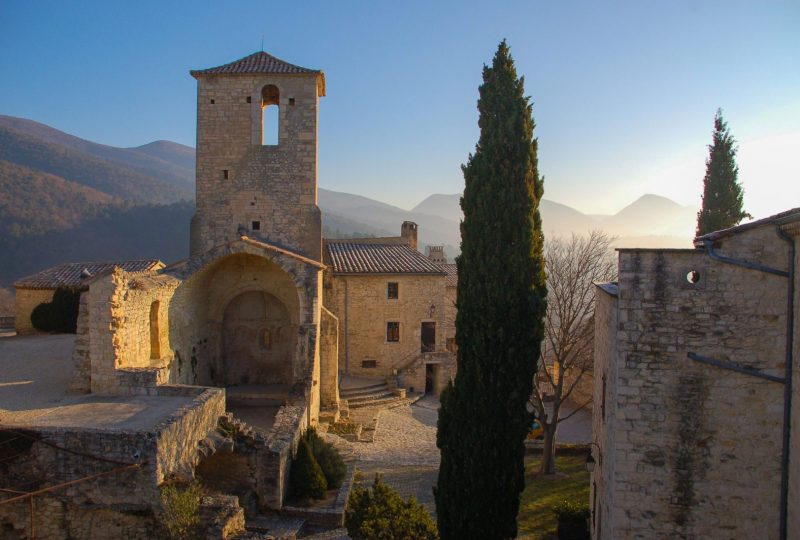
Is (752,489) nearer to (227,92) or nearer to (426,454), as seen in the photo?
(426,454)

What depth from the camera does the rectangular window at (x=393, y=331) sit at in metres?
25.1

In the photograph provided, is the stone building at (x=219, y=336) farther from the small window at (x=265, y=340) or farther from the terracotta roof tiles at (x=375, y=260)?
the terracotta roof tiles at (x=375, y=260)

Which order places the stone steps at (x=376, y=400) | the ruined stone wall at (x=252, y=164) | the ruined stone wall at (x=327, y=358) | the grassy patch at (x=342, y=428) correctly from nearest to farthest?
the grassy patch at (x=342, y=428)
the ruined stone wall at (x=327, y=358)
the ruined stone wall at (x=252, y=164)
the stone steps at (x=376, y=400)

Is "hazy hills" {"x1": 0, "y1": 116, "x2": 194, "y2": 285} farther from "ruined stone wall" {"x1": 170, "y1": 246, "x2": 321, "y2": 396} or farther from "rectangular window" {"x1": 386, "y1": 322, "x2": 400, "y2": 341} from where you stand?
"ruined stone wall" {"x1": 170, "y1": 246, "x2": 321, "y2": 396}

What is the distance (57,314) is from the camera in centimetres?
2233

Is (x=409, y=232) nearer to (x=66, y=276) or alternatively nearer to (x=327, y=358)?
(x=327, y=358)

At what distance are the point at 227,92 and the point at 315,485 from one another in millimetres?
14560

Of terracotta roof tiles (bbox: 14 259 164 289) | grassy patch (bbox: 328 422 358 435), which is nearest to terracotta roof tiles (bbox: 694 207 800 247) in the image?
grassy patch (bbox: 328 422 358 435)

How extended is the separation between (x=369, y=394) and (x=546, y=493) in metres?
10.0

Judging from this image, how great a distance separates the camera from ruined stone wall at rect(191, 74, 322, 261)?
66.4 feet

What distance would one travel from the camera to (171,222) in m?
76.2

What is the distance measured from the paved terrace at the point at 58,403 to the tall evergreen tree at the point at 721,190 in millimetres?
21392

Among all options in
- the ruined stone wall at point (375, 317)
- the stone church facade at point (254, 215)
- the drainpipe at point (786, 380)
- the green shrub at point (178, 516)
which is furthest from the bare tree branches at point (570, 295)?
the green shrub at point (178, 516)

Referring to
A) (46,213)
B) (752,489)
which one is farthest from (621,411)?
(46,213)
